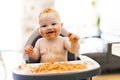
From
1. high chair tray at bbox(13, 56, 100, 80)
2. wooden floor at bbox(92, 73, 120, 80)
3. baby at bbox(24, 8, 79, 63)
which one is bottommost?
wooden floor at bbox(92, 73, 120, 80)

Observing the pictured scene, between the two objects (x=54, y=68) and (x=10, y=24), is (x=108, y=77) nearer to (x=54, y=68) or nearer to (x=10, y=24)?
(x=54, y=68)

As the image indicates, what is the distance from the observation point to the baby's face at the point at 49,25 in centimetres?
122

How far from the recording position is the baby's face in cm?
122

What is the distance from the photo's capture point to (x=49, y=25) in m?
1.22

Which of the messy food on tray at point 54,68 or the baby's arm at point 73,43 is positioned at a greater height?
the baby's arm at point 73,43

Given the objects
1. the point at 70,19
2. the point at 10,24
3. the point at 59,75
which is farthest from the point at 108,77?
the point at 10,24

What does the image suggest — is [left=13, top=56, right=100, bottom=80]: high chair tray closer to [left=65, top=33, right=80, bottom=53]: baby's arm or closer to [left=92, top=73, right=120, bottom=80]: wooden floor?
[left=65, top=33, right=80, bottom=53]: baby's arm

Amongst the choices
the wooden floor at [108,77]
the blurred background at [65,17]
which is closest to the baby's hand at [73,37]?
A: the wooden floor at [108,77]

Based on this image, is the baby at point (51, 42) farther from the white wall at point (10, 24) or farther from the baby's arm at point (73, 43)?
the white wall at point (10, 24)

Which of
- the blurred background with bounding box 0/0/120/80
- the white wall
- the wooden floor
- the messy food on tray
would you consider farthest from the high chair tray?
the white wall

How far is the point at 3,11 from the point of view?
323 centimetres

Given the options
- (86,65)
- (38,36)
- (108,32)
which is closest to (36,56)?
(38,36)

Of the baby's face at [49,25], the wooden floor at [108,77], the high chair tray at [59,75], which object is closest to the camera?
the high chair tray at [59,75]

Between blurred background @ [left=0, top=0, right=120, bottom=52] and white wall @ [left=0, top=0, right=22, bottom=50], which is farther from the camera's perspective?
white wall @ [left=0, top=0, right=22, bottom=50]
